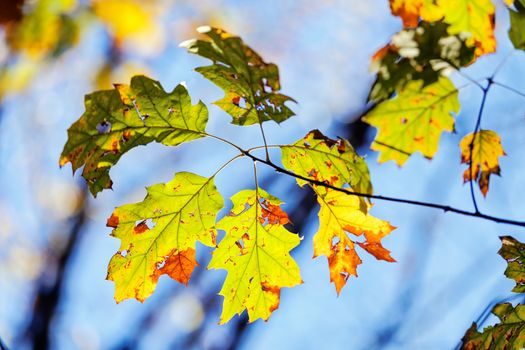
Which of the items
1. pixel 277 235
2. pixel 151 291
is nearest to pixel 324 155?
pixel 277 235

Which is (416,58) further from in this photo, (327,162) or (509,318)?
(509,318)

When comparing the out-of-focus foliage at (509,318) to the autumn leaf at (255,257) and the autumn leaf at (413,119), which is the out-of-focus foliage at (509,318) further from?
the autumn leaf at (255,257)

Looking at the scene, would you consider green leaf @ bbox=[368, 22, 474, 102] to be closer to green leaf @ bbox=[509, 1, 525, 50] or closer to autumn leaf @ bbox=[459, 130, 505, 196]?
green leaf @ bbox=[509, 1, 525, 50]

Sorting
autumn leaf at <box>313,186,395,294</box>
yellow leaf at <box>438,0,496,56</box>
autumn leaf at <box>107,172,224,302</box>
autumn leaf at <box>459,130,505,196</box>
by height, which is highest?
yellow leaf at <box>438,0,496,56</box>

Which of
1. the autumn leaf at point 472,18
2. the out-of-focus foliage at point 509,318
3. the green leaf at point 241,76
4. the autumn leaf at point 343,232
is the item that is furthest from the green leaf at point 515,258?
the green leaf at point 241,76

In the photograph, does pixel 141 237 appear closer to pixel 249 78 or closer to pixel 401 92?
pixel 249 78

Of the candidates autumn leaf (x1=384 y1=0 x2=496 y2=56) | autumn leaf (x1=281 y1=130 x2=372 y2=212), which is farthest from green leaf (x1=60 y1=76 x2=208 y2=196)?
autumn leaf (x1=384 y1=0 x2=496 y2=56)
